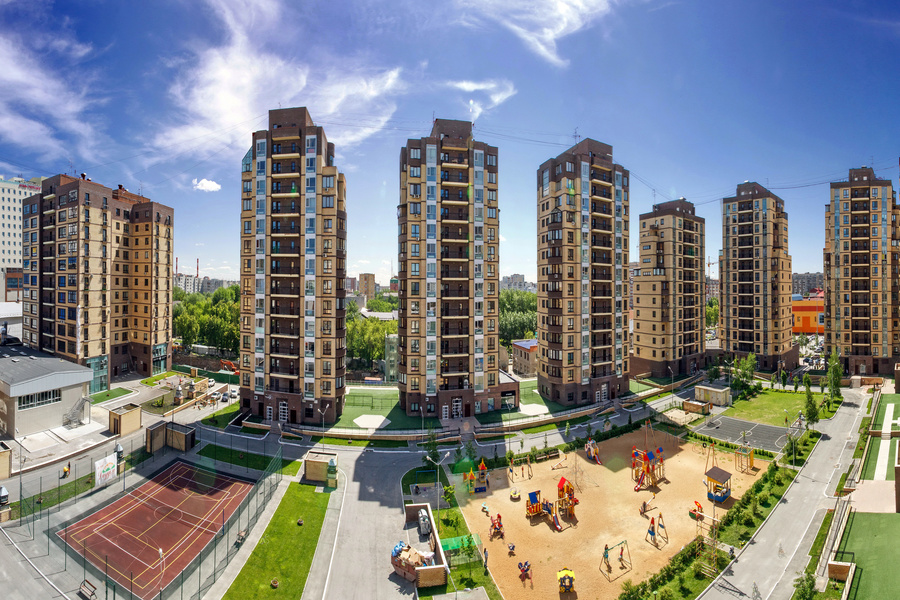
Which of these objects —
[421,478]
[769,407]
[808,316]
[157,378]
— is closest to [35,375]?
[157,378]

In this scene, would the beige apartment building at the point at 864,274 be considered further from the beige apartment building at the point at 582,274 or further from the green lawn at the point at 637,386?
the beige apartment building at the point at 582,274

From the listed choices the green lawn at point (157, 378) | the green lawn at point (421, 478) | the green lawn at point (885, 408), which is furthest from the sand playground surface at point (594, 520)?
the green lawn at point (157, 378)

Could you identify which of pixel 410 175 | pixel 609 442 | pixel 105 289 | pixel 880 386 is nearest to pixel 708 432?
pixel 609 442

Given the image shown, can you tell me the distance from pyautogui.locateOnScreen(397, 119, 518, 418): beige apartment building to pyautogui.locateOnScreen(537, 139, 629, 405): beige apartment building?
9866mm

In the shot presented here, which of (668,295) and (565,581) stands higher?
(668,295)

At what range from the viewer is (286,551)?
2903 centimetres

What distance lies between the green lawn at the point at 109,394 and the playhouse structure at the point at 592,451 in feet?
221

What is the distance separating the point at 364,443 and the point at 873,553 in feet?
139

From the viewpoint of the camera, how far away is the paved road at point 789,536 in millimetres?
25516

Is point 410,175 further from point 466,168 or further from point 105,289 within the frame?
point 105,289

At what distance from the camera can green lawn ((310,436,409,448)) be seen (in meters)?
46.2

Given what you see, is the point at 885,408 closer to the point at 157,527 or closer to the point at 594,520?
the point at 594,520

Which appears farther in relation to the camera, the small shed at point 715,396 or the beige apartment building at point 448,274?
the small shed at point 715,396

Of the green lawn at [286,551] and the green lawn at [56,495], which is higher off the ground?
the green lawn at [56,495]
